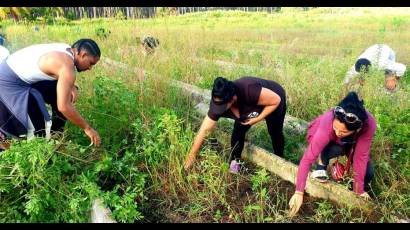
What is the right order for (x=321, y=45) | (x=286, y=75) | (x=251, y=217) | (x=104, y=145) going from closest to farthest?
(x=251, y=217)
(x=104, y=145)
(x=286, y=75)
(x=321, y=45)

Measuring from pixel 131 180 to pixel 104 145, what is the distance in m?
0.53

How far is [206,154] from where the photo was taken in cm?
331

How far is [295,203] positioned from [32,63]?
239 centimetres

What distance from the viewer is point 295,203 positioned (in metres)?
2.98

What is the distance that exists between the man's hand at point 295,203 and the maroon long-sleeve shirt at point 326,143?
0.13ft

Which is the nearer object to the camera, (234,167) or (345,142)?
(345,142)

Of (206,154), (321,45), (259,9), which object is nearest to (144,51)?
(206,154)

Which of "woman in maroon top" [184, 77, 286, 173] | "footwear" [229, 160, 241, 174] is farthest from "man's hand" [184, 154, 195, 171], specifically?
"footwear" [229, 160, 241, 174]

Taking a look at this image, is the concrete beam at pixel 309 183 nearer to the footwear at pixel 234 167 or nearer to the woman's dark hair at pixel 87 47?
the footwear at pixel 234 167

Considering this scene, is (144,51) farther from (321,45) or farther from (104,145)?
(321,45)

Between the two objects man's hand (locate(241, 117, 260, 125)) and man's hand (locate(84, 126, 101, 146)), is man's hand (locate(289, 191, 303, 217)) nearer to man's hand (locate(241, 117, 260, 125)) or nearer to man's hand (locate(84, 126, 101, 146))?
man's hand (locate(241, 117, 260, 125))

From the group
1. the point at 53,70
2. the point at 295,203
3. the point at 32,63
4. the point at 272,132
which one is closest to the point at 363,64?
the point at 272,132

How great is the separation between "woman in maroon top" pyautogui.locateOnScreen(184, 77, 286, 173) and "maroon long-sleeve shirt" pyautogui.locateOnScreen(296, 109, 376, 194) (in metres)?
0.61

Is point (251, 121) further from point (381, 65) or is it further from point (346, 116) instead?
point (381, 65)
